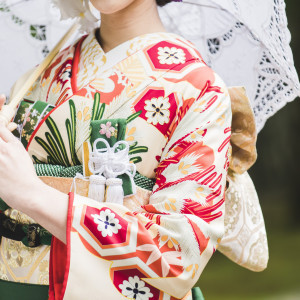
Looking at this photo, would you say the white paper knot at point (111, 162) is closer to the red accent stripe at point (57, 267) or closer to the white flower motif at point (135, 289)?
the red accent stripe at point (57, 267)

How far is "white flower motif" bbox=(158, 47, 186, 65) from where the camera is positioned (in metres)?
1.25

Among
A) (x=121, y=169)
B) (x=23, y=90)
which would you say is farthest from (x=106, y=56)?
(x=121, y=169)

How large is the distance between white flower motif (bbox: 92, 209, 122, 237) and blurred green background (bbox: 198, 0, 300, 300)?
11.6 feet

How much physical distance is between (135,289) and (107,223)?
0.44ft

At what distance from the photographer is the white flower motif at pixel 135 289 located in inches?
42.1

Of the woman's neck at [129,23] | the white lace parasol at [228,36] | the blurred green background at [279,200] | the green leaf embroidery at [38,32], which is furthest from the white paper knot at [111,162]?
the blurred green background at [279,200]

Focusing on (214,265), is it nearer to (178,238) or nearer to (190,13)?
(190,13)

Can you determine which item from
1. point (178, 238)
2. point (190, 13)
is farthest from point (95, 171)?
point (190, 13)

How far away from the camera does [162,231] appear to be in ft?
3.55

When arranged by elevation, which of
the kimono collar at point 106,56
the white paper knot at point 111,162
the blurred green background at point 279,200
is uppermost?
the kimono collar at point 106,56

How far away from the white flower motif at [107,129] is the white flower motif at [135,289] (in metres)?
0.29

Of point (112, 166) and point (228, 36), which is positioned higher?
point (112, 166)

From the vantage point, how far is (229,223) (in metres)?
1.50

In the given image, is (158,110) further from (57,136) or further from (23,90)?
(23,90)
